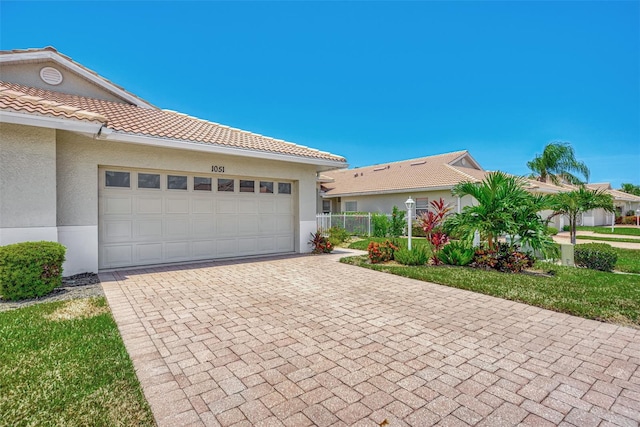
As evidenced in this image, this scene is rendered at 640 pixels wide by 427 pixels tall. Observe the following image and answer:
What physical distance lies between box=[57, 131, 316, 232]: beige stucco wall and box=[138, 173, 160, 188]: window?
1.09 ft

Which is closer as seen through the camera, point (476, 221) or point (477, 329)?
point (477, 329)

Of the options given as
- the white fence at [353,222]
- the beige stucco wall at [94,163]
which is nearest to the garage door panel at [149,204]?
the beige stucco wall at [94,163]

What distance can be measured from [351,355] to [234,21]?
13240mm

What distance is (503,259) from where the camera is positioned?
360 inches

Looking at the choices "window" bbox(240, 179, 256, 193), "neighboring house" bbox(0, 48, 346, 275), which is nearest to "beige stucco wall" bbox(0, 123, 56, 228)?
"neighboring house" bbox(0, 48, 346, 275)

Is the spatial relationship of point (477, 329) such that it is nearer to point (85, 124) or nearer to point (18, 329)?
point (18, 329)

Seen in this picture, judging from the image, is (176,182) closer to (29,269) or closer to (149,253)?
(149,253)

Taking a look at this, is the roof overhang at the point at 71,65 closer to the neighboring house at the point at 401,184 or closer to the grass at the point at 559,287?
the grass at the point at 559,287

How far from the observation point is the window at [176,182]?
9.74 metres

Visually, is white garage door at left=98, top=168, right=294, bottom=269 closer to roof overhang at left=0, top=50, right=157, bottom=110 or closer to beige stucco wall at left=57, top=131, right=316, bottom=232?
beige stucco wall at left=57, top=131, right=316, bottom=232

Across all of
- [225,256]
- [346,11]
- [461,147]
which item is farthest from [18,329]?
[461,147]

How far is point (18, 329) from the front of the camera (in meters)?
4.51

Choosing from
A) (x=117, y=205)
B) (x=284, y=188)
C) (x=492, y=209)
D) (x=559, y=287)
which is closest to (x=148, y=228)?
(x=117, y=205)

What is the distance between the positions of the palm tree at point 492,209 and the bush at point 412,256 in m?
1.08
